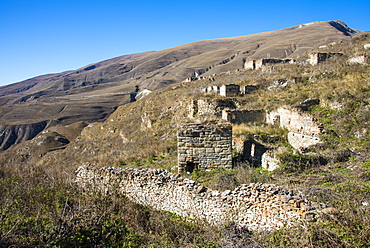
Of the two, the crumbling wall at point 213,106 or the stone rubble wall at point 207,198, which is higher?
the crumbling wall at point 213,106

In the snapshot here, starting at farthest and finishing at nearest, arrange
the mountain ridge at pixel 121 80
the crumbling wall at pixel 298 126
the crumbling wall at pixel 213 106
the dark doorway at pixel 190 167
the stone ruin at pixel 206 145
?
the mountain ridge at pixel 121 80 → the crumbling wall at pixel 213 106 → the crumbling wall at pixel 298 126 → the dark doorway at pixel 190 167 → the stone ruin at pixel 206 145

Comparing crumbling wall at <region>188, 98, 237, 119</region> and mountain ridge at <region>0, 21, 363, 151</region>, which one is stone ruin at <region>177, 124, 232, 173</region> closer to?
crumbling wall at <region>188, 98, 237, 119</region>

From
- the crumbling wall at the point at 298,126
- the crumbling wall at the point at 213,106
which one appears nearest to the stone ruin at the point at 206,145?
the crumbling wall at the point at 298,126

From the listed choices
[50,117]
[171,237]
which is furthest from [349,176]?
[50,117]

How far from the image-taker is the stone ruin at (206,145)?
664cm

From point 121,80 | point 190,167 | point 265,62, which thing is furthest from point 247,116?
point 121,80

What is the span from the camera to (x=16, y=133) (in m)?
41.8

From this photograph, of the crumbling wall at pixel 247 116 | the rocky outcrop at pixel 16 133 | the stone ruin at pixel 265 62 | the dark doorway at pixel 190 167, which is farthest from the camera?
the rocky outcrop at pixel 16 133

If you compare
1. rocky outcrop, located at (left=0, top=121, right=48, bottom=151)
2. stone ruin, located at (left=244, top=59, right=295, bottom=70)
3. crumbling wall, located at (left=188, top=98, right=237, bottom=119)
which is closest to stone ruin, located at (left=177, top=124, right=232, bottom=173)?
crumbling wall, located at (left=188, top=98, right=237, bottom=119)

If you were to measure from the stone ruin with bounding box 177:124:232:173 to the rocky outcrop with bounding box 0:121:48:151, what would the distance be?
4318 centimetres

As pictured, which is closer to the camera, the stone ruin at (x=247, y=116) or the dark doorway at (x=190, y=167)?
the dark doorway at (x=190, y=167)

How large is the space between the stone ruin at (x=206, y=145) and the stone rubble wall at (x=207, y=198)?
128 centimetres

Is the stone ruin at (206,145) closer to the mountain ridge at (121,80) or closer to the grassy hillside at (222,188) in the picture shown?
the grassy hillside at (222,188)

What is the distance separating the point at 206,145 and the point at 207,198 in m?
2.20
